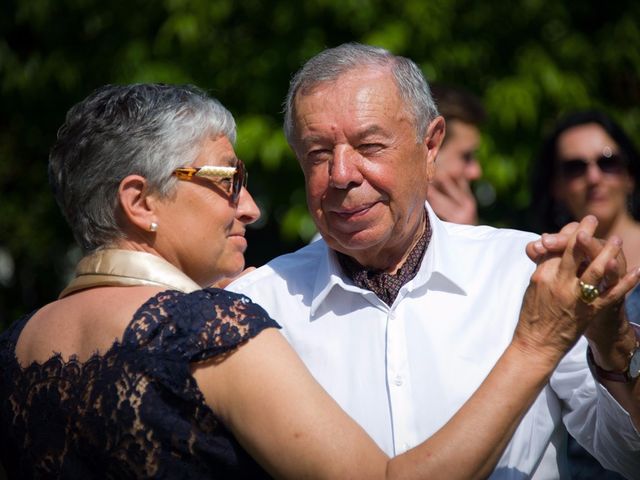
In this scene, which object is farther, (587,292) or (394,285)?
(394,285)

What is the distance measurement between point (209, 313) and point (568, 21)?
544cm

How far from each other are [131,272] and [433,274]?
3.38ft

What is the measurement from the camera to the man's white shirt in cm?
301

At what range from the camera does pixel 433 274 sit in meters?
3.26

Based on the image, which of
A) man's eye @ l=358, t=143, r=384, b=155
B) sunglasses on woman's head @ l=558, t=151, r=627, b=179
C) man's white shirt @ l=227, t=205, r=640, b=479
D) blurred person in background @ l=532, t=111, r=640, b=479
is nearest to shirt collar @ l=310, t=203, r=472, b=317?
man's white shirt @ l=227, t=205, r=640, b=479

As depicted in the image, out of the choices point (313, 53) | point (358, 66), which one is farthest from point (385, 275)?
point (313, 53)

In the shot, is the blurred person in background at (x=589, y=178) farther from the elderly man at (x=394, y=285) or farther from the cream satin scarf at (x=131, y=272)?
the cream satin scarf at (x=131, y=272)

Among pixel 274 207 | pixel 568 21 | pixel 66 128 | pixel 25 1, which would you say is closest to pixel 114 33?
pixel 25 1

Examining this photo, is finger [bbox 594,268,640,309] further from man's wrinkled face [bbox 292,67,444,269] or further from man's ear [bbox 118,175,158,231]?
man's ear [bbox 118,175,158,231]

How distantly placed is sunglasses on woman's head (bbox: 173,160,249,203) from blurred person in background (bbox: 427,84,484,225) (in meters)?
2.77

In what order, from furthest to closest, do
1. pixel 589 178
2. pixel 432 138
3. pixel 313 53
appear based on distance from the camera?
pixel 313 53, pixel 589 178, pixel 432 138

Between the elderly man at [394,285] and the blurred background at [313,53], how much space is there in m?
3.13

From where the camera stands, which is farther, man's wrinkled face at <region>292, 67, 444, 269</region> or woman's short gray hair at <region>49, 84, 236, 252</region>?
man's wrinkled face at <region>292, 67, 444, 269</region>

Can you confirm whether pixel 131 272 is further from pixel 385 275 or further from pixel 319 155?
pixel 385 275
